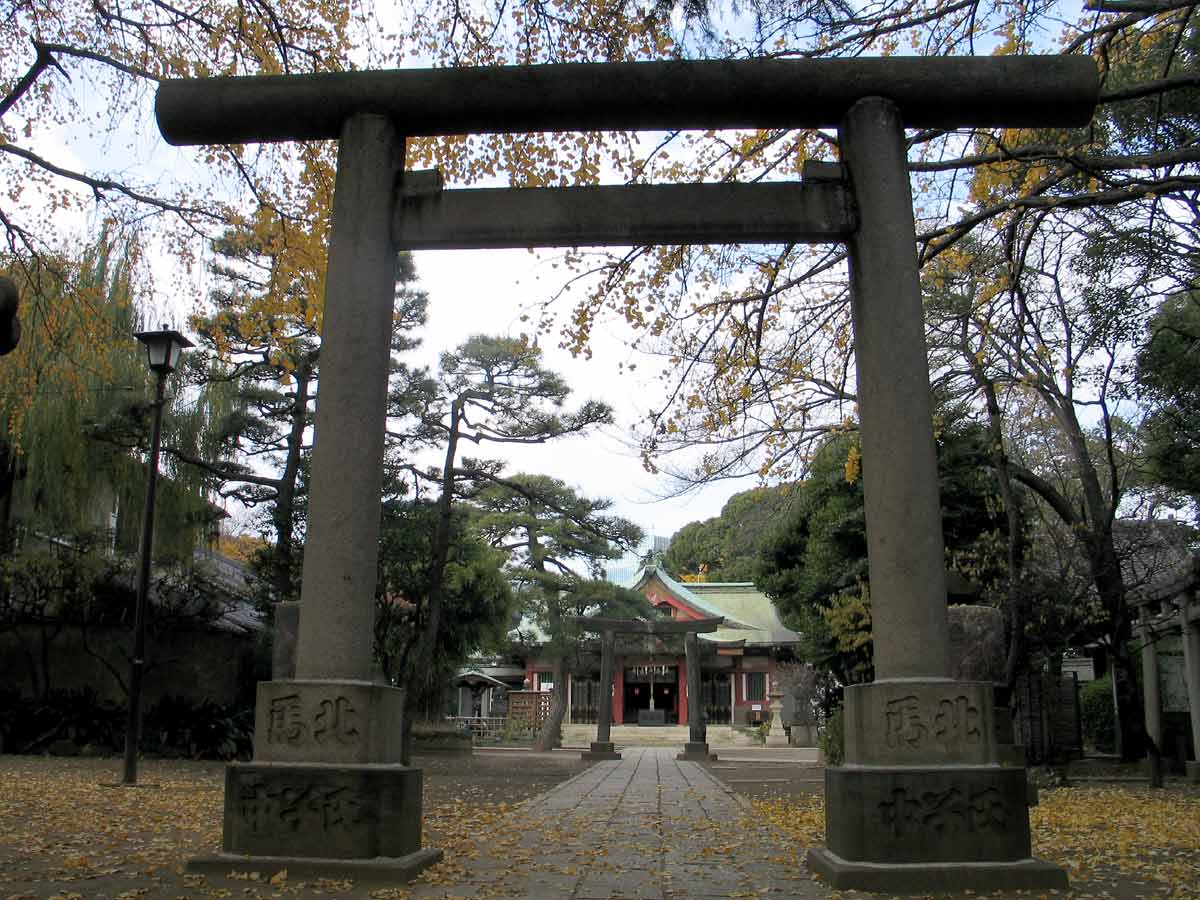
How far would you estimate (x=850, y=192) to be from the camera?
5410 millimetres

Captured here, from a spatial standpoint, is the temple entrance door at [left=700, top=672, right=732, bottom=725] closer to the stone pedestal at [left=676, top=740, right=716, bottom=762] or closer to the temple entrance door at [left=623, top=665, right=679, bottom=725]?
the temple entrance door at [left=623, top=665, right=679, bottom=725]

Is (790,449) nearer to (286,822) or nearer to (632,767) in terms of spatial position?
(632,767)

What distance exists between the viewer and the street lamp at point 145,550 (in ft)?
34.6

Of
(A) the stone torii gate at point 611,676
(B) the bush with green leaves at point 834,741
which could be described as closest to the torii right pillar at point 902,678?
(B) the bush with green leaves at point 834,741

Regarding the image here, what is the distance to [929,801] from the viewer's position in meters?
4.58

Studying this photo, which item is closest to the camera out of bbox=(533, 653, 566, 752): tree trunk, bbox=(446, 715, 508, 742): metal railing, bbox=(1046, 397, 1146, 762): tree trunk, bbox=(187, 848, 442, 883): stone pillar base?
bbox=(187, 848, 442, 883): stone pillar base

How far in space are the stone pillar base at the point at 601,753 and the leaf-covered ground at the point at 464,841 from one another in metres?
8.16

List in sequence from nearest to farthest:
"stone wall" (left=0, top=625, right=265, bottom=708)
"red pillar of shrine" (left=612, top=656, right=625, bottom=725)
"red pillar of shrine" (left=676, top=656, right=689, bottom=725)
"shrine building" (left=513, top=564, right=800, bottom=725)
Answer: "stone wall" (left=0, top=625, right=265, bottom=708) → "shrine building" (left=513, top=564, right=800, bottom=725) → "red pillar of shrine" (left=676, top=656, right=689, bottom=725) → "red pillar of shrine" (left=612, top=656, right=625, bottom=725)

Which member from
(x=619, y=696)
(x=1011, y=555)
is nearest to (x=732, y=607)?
(x=619, y=696)

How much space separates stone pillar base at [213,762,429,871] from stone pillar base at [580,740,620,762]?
49.1ft

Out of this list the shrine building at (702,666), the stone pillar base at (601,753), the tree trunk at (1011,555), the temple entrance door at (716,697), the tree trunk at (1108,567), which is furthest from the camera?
the temple entrance door at (716,697)

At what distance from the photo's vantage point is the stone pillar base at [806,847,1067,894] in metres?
4.41

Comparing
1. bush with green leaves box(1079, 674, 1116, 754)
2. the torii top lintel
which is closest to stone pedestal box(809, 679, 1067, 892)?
the torii top lintel

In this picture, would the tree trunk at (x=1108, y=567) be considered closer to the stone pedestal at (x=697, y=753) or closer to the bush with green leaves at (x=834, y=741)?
the bush with green leaves at (x=834, y=741)
